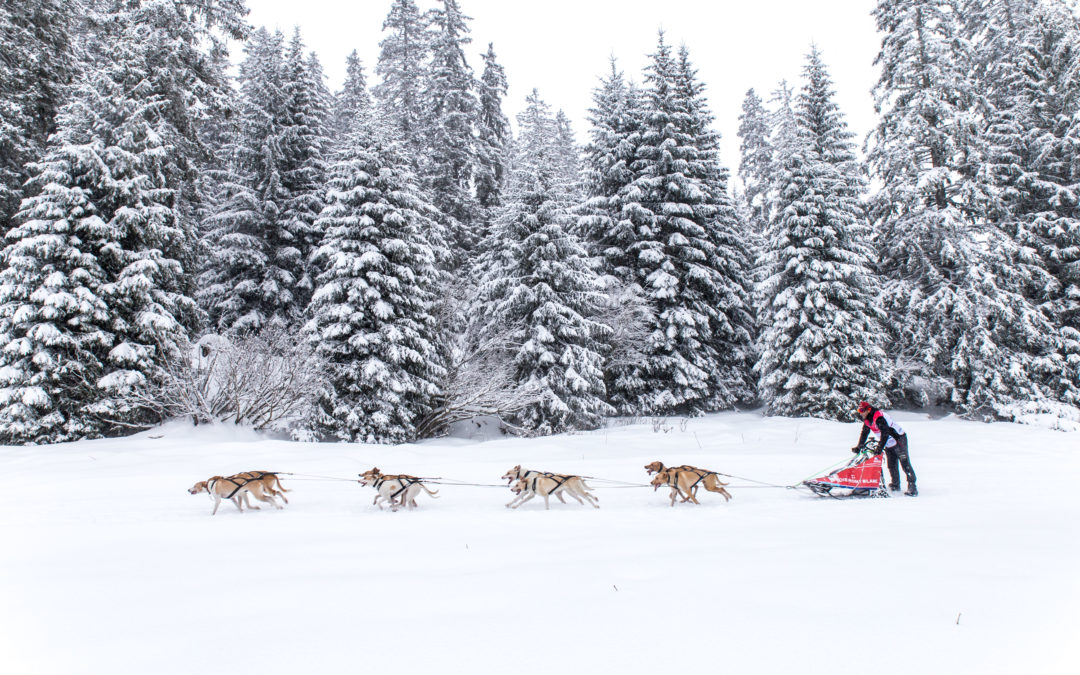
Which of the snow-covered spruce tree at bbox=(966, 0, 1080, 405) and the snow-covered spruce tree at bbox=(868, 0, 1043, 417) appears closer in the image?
the snow-covered spruce tree at bbox=(868, 0, 1043, 417)

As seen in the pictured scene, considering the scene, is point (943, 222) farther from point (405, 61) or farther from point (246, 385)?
point (405, 61)

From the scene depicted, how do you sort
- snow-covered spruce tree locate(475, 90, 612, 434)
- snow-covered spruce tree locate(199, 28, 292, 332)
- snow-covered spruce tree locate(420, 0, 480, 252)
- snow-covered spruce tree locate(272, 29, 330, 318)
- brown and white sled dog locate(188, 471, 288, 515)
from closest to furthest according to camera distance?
brown and white sled dog locate(188, 471, 288, 515) → snow-covered spruce tree locate(475, 90, 612, 434) → snow-covered spruce tree locate(199, 28, 292, 332) → snow-covered spruce tree locate(272, 29, 330, 318) → snow-covered spruce tree locate(420, 0, 480, 252)

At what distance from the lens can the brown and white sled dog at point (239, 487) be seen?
6.17 meters

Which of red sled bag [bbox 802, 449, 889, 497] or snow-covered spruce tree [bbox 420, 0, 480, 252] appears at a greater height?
snow-covered spruce tree [bbox 420, 0, 480, 252]

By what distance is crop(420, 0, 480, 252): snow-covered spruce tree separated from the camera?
1012 inches

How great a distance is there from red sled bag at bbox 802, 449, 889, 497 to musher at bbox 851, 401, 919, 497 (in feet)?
0.79

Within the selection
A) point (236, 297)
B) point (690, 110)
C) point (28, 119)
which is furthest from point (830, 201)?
point (28, 119)

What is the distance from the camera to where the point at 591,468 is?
9.59 m

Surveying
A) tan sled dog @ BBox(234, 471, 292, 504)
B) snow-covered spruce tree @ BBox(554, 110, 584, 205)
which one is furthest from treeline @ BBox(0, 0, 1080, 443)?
snow-covered spruce tree @ BBox(554, 110, 584, 205)

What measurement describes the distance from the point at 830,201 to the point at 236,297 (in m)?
21.1

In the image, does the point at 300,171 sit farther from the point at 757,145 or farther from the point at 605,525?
the point at 757,145

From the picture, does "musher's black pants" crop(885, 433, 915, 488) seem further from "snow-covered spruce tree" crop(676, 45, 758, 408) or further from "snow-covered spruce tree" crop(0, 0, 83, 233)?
"snow-covered spruce tree" crop(0, 0, 83, 233)

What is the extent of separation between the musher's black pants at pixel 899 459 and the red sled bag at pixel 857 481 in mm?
416

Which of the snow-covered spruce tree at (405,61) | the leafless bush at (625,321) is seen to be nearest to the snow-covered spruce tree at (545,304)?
the leafless bush at (625,321)
